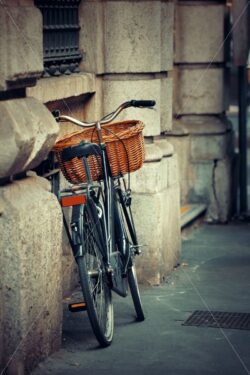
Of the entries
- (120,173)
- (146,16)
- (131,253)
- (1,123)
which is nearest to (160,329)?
(131,253)

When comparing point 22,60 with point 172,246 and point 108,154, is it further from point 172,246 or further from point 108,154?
point 172,246

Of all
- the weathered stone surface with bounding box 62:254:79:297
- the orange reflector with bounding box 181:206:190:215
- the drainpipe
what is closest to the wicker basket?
the weathered stone surface with bounding box 62:254:79:297

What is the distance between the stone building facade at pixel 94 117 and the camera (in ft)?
19.9

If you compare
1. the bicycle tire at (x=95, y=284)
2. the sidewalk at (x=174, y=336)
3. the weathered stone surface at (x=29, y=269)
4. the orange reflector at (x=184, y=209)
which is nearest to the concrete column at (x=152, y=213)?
the sidewalk at (x=174, y=336)

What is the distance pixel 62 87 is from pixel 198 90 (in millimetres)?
4304

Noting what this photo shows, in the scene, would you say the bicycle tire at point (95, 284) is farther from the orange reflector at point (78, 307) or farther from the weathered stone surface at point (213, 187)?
the weathered stone surface at point (213, 187)

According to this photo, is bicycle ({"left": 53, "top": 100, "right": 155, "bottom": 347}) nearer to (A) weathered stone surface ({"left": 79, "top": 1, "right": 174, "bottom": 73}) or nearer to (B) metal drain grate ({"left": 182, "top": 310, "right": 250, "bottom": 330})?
(B) metal drain grate ({"left": 182, "top": 310, "right": 250, "bottom": 330})

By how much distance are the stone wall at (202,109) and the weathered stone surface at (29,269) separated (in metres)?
5.58

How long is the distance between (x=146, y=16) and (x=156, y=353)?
325 cm

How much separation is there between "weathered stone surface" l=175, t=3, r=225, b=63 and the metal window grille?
10.1 ft

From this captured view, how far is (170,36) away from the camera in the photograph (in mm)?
9414

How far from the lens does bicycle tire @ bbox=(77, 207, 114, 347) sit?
6.58m

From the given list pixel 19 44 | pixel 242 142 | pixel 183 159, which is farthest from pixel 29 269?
pixel 242 142

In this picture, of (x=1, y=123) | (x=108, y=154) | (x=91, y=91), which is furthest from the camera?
(x=91, y=91)
